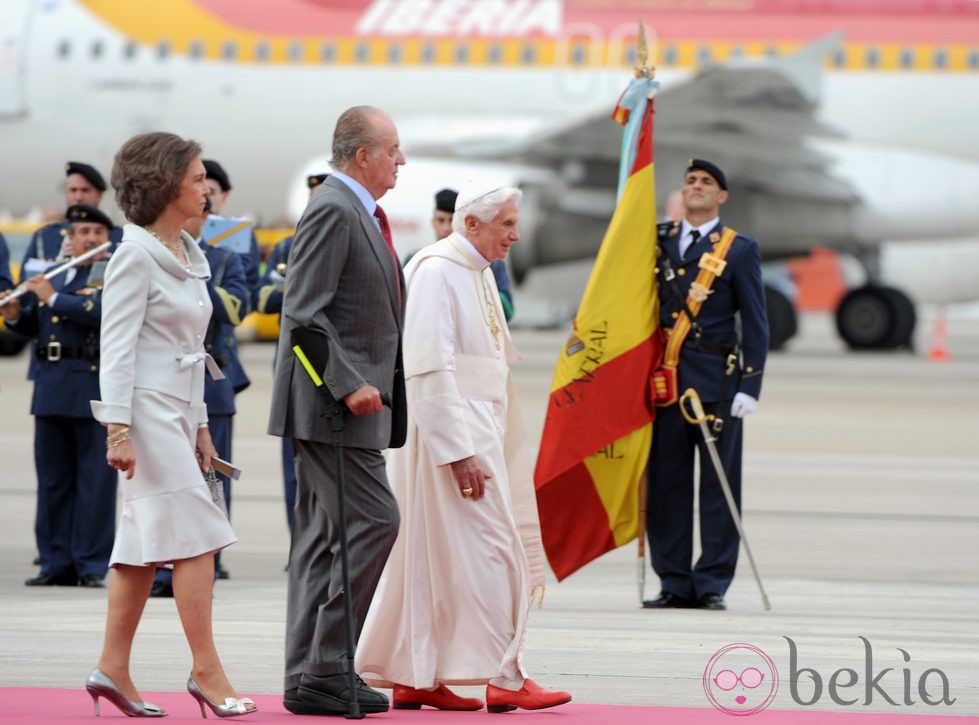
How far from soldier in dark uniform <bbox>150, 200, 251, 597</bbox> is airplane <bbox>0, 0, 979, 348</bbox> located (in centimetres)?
1654

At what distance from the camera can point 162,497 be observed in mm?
4832

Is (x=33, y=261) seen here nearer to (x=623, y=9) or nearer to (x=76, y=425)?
(x=76, y=425)

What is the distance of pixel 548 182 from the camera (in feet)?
81.3

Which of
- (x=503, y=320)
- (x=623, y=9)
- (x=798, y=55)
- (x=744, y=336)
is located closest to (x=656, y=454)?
(x=744, y=336)

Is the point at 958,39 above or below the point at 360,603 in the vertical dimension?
above

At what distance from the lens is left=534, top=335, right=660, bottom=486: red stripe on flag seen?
7301 mm

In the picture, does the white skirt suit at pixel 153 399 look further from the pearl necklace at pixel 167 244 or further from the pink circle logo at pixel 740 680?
the pink circle logo at pixel 740 680

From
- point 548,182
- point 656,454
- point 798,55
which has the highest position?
point 798,55

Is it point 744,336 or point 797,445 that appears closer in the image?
point 744,336

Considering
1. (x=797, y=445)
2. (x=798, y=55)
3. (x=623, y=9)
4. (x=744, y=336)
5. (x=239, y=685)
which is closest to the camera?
(x=239, y=685)

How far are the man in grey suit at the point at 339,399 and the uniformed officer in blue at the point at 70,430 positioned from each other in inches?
107

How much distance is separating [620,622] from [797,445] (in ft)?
24.9

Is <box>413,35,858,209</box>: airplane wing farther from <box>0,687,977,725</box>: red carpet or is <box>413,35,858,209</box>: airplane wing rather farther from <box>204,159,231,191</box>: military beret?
<box>0,687,977,725</box>: red carpet

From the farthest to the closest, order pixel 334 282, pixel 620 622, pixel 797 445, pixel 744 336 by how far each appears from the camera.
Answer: pixel 797 445 < pixel 744 336 < pixel 620 622 < pixel 334 282
